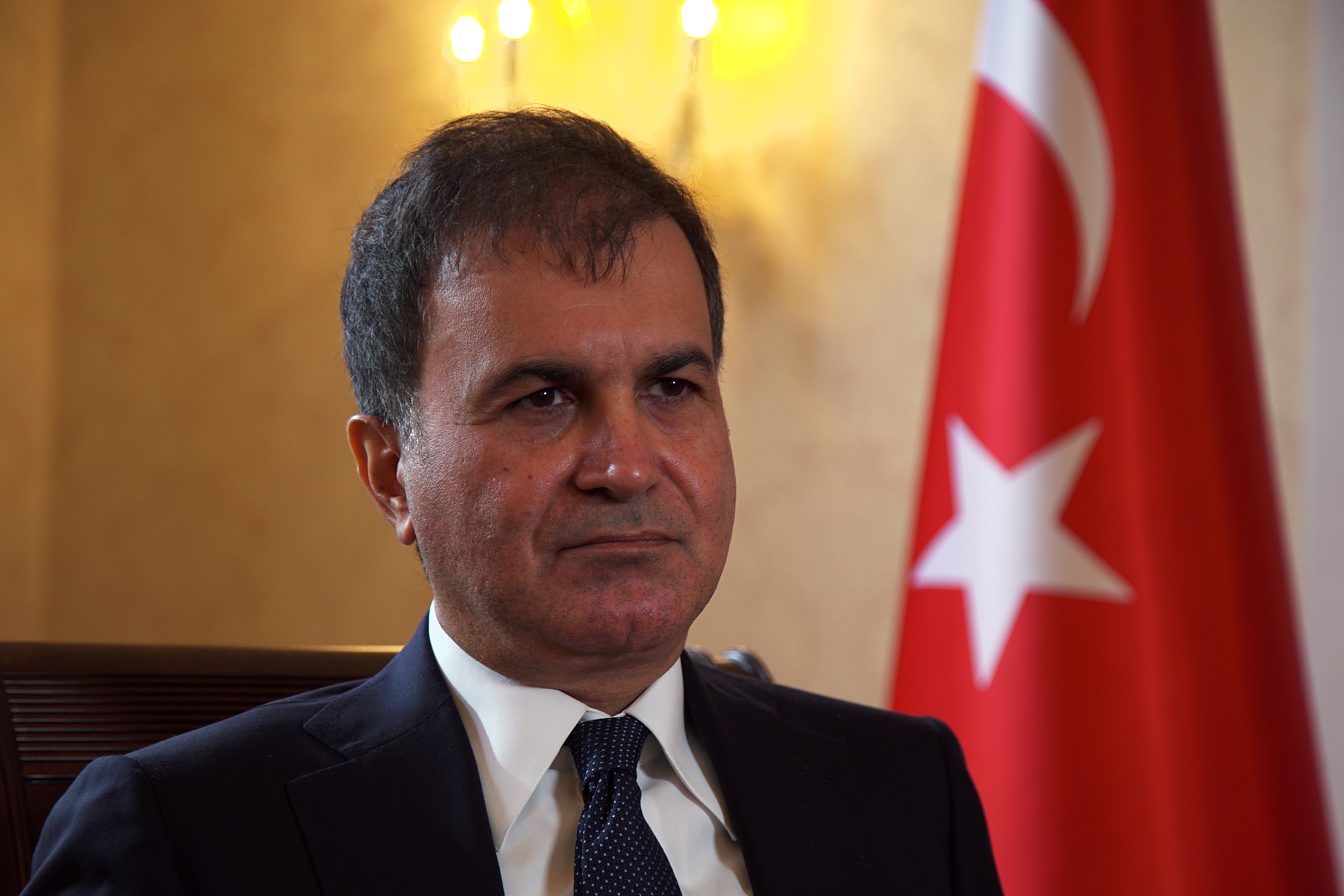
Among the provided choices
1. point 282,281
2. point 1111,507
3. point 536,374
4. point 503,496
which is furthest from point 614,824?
point 282,281

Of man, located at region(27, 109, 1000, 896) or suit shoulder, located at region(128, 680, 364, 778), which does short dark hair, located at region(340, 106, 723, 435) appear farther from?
suit shoulder, located at region(128, 680, 364, 778)

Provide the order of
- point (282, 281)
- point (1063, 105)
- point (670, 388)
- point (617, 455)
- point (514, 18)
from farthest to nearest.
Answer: point (282, 281) < point (514, 18) < point (1063, 105) < point (670, 388) < point (617, 455)

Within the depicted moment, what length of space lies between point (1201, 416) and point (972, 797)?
99 cm

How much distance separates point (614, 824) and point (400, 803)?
0.21 m

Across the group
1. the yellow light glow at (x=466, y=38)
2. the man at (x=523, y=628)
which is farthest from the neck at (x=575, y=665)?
the yellow light glow at (x=466, y=38)

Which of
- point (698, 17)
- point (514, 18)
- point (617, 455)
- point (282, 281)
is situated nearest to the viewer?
point (617, 455)

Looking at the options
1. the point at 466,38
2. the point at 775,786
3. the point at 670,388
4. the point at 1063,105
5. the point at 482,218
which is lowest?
the point at 775,786

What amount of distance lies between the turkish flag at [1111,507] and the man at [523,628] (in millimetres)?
789

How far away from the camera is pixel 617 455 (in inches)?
43.3

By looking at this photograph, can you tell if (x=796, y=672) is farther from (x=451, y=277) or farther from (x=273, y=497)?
(x=451, y=277)

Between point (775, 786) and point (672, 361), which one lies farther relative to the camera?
point (775, 786)

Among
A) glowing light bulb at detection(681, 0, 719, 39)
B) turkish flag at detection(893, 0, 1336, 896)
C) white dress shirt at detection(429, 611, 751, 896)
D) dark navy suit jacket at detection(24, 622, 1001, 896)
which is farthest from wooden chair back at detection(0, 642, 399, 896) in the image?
glowing light bulb at detection(681, 0, 719, 39)

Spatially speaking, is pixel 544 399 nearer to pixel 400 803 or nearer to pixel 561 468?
pixel 561 468

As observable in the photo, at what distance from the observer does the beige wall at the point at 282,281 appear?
311 centimetres
